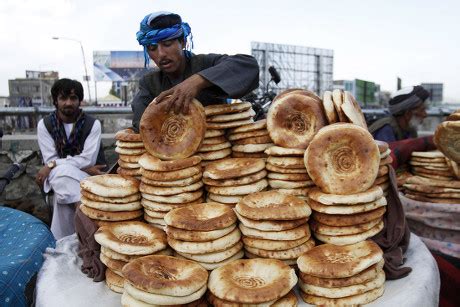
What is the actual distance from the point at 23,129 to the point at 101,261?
5831 millimetres

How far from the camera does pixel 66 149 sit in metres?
4.93

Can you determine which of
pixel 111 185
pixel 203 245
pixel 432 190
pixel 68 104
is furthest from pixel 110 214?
pixel 68 104

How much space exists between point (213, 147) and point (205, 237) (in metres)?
0.76

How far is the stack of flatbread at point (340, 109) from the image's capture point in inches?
101

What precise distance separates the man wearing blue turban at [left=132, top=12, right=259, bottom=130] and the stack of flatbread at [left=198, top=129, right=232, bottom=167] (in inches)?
10.1

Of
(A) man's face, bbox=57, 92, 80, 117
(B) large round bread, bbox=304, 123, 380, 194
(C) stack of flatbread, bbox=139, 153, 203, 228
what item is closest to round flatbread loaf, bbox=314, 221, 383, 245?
Result: (B) large round bread, bbox=304, 123, 380, 194

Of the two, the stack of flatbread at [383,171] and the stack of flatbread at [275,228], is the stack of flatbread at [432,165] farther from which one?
the stack of flatbread at [275,228]

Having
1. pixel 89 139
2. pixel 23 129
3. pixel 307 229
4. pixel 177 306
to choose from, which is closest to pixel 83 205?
pixel 177 306

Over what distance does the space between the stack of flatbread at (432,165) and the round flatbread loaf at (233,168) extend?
1829 mm

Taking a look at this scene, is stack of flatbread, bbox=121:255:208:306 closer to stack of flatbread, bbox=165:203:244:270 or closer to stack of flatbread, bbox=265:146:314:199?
stack of flatbread, bbox=165:203:244:270

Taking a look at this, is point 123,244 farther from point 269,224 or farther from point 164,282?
point 269,224

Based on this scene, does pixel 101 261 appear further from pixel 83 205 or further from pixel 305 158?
pixel 305 158

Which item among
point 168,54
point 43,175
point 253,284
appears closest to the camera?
point 253,284

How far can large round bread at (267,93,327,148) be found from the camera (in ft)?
8.70
